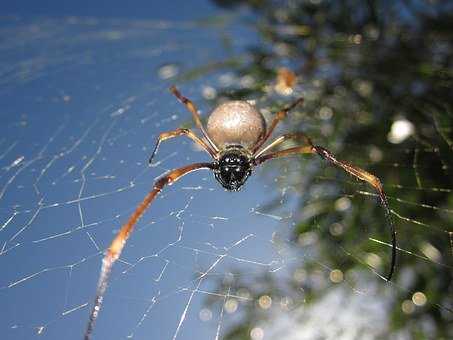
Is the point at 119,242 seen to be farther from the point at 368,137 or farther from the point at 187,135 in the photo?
the point at 368,137

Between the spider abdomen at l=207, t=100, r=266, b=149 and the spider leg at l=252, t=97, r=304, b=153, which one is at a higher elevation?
the spider abdomen at l=207, t=100, r=266, b=149

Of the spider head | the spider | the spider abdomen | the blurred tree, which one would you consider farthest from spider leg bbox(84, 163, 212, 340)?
the blurred tree

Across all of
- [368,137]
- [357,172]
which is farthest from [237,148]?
[368,137]

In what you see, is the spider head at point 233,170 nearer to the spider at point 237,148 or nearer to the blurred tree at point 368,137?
the spider at point 237,148

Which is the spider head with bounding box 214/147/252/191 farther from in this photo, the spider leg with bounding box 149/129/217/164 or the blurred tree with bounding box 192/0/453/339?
the blurred tree with bounding box 192/0/453/339

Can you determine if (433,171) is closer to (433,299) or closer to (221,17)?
(433,299)

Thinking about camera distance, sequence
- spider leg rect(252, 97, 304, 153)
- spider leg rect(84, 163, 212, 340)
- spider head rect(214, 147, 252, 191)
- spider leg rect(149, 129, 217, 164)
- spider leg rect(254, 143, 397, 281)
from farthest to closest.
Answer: spider leg rect(252, 97, 304, 153), spider leg rect(149, 129, 217, 164), spider head rect(214, 147, 252, 191), spider leg rect(254, 143, 397, 281), spider leg rect(84, 163, 212, 340)
